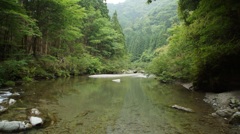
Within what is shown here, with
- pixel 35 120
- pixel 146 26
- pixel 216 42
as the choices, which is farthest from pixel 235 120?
pixel 146 26

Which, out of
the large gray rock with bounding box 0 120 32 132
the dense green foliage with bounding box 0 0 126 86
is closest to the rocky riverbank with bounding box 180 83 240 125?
the large gray rock with bounding box 0 120 32 132

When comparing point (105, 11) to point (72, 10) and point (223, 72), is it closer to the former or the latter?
point (72, 10)

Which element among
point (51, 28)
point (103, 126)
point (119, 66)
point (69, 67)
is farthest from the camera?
point (119, 66)

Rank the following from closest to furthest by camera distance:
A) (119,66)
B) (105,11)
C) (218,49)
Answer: (218,49)
(119,66)
(105,11)

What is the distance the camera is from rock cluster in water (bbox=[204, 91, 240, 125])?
6.08 meters

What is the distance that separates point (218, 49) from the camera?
874cm

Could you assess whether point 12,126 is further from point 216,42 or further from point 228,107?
point 216,42

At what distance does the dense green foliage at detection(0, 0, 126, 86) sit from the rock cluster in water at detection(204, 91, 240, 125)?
35.6 ft

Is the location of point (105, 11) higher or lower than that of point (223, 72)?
higher

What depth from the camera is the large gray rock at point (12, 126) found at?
15.8 ft

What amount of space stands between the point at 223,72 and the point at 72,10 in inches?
582

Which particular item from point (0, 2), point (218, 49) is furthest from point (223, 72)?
point (0, 2)

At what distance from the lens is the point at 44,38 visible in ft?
65.7

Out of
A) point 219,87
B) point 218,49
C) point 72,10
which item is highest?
point 72,10
